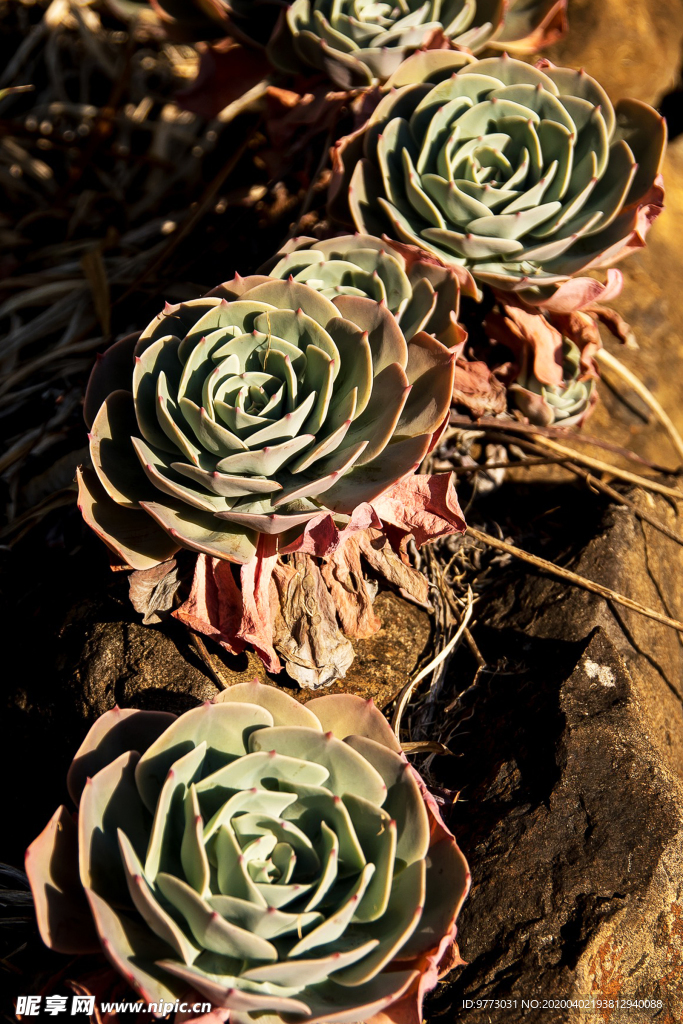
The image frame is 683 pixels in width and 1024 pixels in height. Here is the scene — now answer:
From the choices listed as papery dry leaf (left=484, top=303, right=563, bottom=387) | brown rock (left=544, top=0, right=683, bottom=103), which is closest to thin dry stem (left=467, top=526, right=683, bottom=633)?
papery dry leaf (left=484, top=303, right=563, bottom=387)

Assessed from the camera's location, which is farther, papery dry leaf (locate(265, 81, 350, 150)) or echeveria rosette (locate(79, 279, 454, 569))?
papery dry leaf (locate(265, 81, 350, 150))

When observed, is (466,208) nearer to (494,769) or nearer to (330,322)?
(330,322)

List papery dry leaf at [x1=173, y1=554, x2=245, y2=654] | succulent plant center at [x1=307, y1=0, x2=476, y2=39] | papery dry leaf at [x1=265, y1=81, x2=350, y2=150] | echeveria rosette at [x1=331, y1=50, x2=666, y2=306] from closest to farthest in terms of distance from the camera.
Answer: papery dry leaf at [x1=173, y1=554, x2=245, y2=654] → echeveria rosette at [x1=331, y1=50, x2=666, y2=306] → succulent plant center at [x1=307, y1=0, x2=476, y2=39] → papery dry leaf at [x1=265, y1=81, x2=350, y2=150]

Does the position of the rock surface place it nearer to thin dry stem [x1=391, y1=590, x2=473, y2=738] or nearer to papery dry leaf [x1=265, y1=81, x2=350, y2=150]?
thin dry stem [x1=391, y1=590, x2=473, y2=738]

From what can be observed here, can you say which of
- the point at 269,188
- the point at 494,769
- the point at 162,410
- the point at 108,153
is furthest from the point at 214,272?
the point at 494,769

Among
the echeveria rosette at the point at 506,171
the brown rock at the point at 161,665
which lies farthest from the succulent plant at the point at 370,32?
the brown rock at the point at 161,665

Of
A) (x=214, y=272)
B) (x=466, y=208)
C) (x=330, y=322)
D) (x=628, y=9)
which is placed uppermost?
(x=628, y=9)
